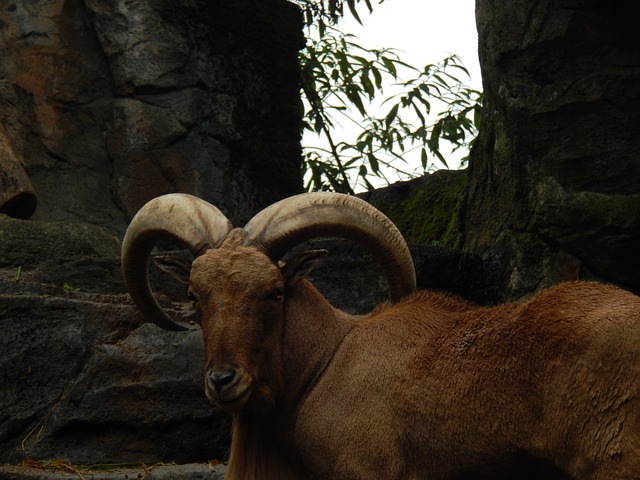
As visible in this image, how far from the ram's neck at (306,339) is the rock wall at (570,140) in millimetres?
2429

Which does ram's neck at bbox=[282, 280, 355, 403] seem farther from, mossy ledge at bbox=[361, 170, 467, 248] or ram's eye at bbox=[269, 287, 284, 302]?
mossy ledge at bbox=[361, 170, 467, 248]

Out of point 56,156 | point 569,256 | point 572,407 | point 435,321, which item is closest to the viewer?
point 572,407

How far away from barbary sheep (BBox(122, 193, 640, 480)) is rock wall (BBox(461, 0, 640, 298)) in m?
2.01

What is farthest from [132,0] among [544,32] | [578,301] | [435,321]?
[578,301]

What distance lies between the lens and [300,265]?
6762 millimetres

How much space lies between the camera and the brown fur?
5727 millimetres

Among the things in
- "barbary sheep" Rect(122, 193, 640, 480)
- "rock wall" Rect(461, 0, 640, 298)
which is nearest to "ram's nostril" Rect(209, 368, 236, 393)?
"barbary sheep" Rect(122, 193, 640, 480)

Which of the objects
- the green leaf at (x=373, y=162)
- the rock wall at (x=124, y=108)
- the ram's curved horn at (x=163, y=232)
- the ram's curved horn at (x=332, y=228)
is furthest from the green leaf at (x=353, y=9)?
the ram's curved horn at (x=332, y=228)

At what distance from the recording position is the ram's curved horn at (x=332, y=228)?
6711 mm

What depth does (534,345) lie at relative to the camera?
236 inches

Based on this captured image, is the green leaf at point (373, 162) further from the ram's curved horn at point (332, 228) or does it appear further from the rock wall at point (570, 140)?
the ram's curved horn at point (332, 228)

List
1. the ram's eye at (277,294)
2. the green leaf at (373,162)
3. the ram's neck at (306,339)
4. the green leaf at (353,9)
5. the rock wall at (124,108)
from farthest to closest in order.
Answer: the green leaf at (373,162), the green leaf at (353,9), the rock wall at (124,108), the ram's neck at (306,339), the ram's eye at (277,294)

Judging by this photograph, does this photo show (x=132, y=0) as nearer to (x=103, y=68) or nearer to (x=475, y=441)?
(x=103, y=68)

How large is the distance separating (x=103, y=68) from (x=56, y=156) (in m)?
0.93
